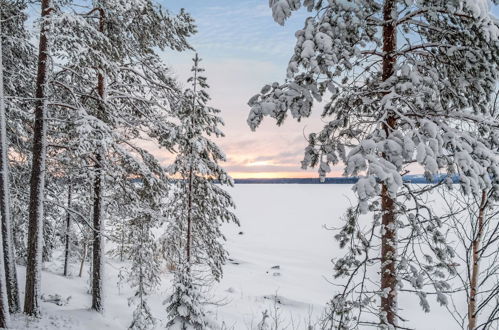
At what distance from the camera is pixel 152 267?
1466 centimetres

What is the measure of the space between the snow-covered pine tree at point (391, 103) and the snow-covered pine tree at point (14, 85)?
7947 millimetres

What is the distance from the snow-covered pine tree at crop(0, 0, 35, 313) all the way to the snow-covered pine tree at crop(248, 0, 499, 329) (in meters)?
7.95

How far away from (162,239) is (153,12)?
7726mm

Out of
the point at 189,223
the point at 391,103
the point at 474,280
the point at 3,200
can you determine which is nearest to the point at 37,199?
the point at 3,200

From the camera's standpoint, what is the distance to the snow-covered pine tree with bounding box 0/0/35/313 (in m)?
8.93

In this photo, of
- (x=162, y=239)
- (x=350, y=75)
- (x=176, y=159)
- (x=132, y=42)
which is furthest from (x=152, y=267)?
(x=350, y=75)

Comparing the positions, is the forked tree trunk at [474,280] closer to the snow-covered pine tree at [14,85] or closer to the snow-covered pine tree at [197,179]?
the snow-covered pine tree at [197,179]

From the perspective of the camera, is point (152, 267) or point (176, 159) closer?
point (176, 159)

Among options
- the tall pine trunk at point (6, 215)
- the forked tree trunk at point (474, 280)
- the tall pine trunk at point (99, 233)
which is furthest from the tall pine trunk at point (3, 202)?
the forked tree trunk at point (474, 280)

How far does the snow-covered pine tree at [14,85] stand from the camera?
893cm

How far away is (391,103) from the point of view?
4.08 m

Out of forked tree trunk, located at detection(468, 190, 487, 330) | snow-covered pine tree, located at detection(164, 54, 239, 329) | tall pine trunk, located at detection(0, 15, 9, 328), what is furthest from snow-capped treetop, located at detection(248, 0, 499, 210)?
tall pine trunk, located at detection(0, 15, 9, 328)

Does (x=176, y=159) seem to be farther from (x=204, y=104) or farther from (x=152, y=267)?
(x=152, y=267)

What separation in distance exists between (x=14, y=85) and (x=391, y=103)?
10626 mm
